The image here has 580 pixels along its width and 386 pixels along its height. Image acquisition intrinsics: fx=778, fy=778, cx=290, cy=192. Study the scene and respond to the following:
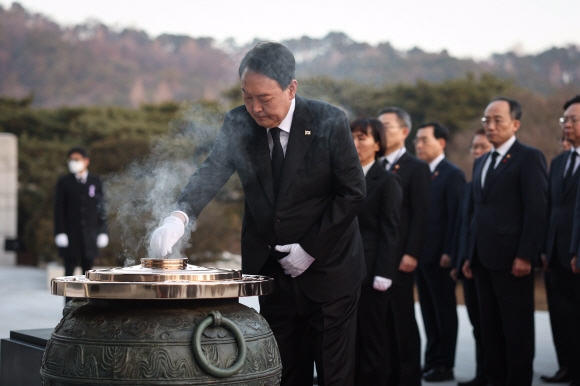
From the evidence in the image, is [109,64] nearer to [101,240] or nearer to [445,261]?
[101,240]

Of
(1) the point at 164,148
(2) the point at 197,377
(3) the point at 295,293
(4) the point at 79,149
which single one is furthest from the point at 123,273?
(1) the point at 164,148

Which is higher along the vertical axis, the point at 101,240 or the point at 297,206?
the point at 297,206

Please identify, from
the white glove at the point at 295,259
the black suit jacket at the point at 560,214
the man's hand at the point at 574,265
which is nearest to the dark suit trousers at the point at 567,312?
the black suit jacket at the point at 560,214

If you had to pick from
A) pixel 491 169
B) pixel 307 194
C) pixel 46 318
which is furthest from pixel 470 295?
pixel 46 318

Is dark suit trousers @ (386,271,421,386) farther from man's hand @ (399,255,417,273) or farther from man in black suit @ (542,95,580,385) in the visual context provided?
man in black suit @ (542,95,580,385)

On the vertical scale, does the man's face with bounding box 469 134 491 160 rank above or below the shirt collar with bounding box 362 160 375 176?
above

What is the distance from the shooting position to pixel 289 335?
3352 millimetres

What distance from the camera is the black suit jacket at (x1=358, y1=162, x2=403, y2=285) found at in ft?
14.9

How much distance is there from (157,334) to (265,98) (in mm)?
1019

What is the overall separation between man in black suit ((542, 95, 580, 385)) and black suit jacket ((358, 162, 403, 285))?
125cm

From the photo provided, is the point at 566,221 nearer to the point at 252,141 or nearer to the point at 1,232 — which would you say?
the point at 252,141

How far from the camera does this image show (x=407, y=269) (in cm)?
500

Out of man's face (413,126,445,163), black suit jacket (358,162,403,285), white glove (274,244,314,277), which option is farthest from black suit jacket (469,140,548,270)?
white glove (274,244,314,277)

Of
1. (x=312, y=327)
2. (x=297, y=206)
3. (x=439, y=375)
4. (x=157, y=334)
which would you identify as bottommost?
(x=439, y=375)
